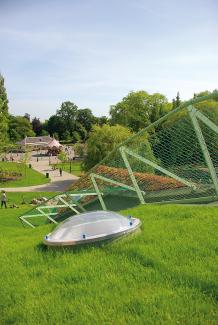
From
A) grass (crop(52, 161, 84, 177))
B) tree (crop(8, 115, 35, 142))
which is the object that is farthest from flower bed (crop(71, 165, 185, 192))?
tree (crop(8, 115, 35, 142))

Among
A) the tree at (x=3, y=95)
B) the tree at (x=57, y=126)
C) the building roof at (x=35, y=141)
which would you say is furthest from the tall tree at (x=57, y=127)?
the tree at (x=3, y=95)

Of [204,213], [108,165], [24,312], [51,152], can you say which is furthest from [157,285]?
[51,152]

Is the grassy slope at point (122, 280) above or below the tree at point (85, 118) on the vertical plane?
below

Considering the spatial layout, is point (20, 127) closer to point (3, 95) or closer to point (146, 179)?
point (3, 95)

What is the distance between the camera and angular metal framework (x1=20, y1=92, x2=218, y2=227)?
207 inches

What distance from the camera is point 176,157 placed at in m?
7.09

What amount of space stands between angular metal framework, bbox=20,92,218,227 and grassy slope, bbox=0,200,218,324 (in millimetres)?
952

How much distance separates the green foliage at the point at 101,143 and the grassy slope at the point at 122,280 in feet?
106

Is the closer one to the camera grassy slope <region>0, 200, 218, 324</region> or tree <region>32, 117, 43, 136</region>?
grassy slope <region>0, 200, 218, 324</region>

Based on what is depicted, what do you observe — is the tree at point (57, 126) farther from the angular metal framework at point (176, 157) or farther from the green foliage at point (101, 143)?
the angular metal framework at point (176, 157)

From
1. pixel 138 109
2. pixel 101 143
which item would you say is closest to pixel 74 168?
pixel 138 109

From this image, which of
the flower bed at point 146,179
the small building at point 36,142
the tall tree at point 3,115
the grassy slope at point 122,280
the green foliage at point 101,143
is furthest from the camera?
the small building at point 36,142

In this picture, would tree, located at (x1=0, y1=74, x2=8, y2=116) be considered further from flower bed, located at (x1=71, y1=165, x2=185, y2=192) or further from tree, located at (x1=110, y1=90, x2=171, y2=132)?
flower bed, located at (x1=71, y1=165, x2=185, y2=192)

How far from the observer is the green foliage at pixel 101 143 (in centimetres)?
3872
